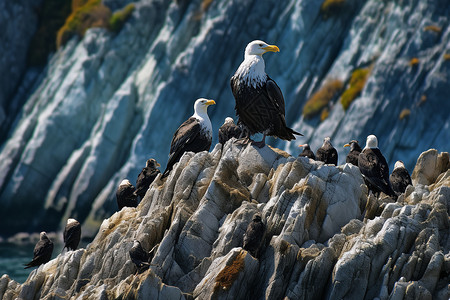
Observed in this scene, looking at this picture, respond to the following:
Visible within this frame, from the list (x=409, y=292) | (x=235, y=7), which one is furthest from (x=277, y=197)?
(x=235, y=7)

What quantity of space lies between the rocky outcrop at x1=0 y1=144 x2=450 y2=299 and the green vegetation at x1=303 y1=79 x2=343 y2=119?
125ft

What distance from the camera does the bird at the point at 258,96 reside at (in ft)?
76.3

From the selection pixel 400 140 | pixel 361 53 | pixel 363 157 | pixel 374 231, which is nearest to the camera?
pixel 374 231

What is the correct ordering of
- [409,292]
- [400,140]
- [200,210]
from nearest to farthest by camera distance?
[409,292], [200,210], [400,140]

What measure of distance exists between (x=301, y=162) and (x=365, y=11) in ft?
144

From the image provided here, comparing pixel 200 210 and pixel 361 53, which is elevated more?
pixel 361 53

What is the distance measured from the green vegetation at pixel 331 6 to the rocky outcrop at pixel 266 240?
42.6 metres

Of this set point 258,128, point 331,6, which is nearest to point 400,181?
point 258,128

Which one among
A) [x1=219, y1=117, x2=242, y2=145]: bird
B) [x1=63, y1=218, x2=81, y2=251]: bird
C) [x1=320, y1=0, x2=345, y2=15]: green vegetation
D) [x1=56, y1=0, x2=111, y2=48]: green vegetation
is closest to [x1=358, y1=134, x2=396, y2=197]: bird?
[x1=219, y1=117, x2=242, y2=145]: bird

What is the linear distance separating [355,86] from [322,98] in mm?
3096

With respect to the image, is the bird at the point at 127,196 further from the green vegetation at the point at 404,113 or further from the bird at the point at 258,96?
the green vegetation at the point at 404,113

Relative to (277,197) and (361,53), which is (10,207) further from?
(277,197)

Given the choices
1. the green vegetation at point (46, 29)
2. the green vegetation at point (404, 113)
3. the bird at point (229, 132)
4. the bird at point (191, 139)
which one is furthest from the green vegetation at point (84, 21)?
the bird at point (191, 139)

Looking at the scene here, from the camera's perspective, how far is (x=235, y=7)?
2665 inches
